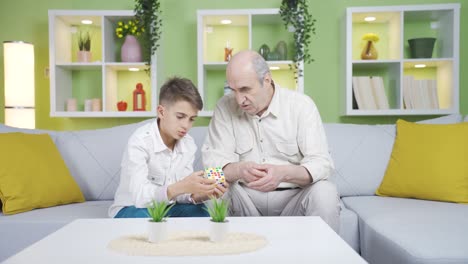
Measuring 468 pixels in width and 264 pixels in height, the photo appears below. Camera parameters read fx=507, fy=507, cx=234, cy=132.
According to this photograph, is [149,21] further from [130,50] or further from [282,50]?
[282,50]

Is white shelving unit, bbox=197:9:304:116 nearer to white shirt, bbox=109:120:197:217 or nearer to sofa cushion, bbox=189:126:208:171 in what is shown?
sofa cushion, bbox=189:126:208:171

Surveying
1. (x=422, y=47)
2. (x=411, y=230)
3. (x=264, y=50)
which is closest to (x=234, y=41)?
(x=264, y=50)

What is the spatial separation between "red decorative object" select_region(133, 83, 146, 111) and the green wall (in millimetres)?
189

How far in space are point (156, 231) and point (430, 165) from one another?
1732mm

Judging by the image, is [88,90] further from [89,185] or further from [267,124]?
[267,124]

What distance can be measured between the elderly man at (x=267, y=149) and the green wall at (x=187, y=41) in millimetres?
1661

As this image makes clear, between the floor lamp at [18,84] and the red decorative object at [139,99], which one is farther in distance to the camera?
the red decorative object at [139,99]

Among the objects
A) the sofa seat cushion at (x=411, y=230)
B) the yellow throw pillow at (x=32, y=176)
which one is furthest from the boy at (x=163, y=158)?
the sofa seat cushion at (x=411, y=230)

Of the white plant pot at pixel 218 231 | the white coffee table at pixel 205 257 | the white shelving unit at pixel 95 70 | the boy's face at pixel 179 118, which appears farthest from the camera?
the white shelving unit at pixel 95 70

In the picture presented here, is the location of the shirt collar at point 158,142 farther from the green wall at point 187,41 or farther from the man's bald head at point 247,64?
the green wall at point 187,41

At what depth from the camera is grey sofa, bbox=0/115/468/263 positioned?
1768 millimetres

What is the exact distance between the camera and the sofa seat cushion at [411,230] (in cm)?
163

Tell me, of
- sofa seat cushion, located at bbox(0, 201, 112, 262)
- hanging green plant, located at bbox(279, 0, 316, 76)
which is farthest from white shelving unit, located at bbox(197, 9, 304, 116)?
sofa seat cushion, located at bbox(0, 201, 112, 262)

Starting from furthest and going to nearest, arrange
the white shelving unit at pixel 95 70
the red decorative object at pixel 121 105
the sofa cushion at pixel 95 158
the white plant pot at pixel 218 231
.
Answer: the red decorative object at pixel 121 105, the white shelving unit at pixel 95 70, the sofa cushion at pixel 95 158, the white plant pot at pixel 218 231
